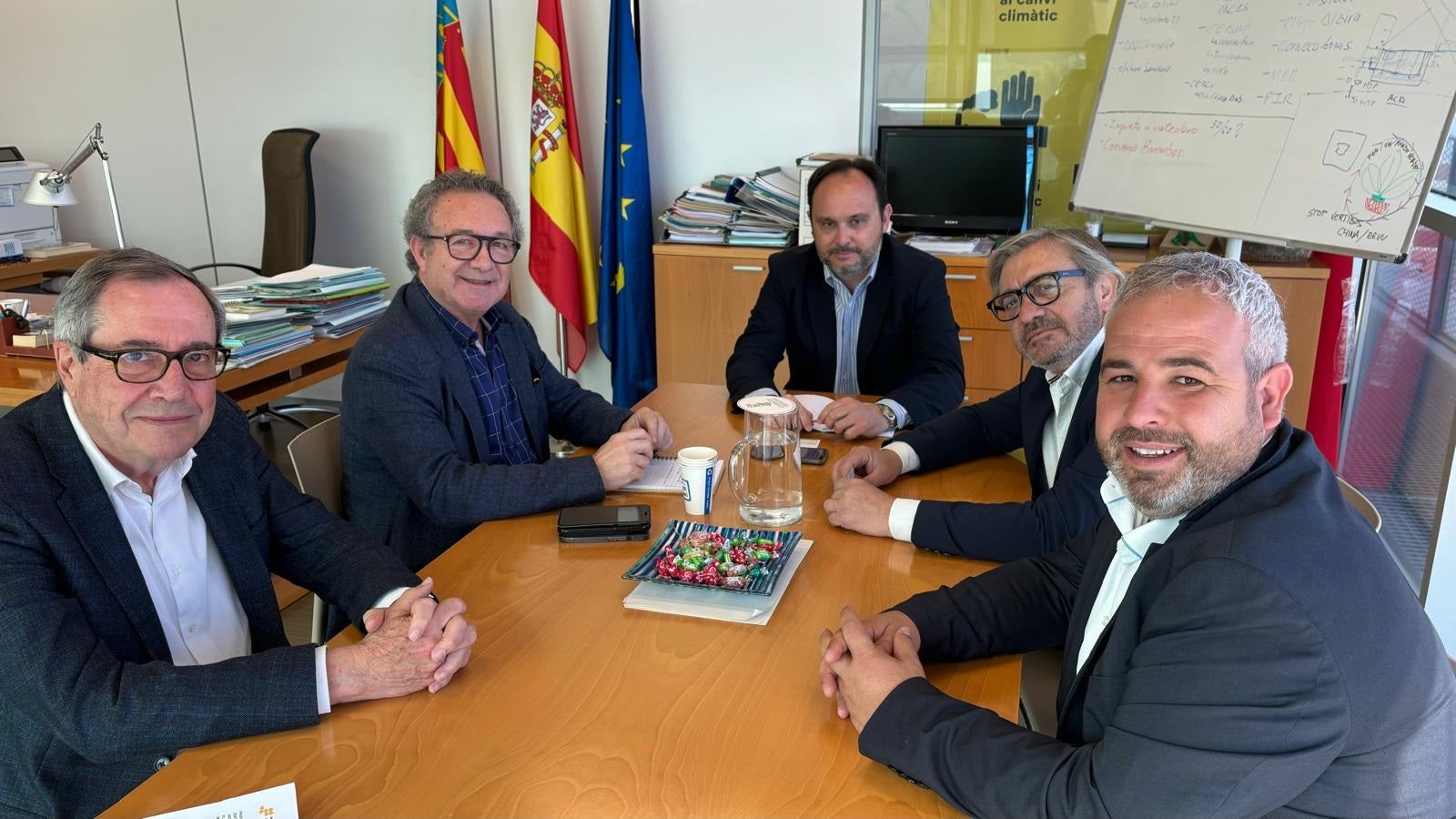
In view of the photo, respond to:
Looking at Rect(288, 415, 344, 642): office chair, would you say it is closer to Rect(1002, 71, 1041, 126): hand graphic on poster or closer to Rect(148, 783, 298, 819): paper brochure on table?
Rect(148, 783, 298, 819): paper brochure on table

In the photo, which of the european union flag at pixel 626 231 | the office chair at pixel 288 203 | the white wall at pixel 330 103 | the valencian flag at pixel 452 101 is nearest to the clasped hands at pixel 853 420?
the european union flag at pixel 626 231

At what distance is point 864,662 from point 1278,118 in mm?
2195

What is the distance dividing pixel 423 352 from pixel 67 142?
4.44m

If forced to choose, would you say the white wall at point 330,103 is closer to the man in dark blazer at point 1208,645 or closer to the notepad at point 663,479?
the notepad at point 663,479

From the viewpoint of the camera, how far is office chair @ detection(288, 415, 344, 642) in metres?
2.06

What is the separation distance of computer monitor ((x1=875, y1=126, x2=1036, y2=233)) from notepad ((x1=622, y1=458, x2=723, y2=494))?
2.31 meters

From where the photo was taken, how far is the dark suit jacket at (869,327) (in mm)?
2936

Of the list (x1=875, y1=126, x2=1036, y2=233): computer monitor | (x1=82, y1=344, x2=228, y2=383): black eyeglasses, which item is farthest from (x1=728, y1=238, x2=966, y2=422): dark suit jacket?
(x1=82, y1=344, x2=228, y2=383): black eyeglasses

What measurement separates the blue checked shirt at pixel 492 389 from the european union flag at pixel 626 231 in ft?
6.79

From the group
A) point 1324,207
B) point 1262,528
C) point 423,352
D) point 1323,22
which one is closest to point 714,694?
point 1262,528

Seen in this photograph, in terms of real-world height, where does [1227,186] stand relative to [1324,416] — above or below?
above

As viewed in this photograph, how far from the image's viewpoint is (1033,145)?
13.4 ft

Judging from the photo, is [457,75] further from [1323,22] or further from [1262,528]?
[1262,528]

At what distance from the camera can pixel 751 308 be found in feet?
13.7
